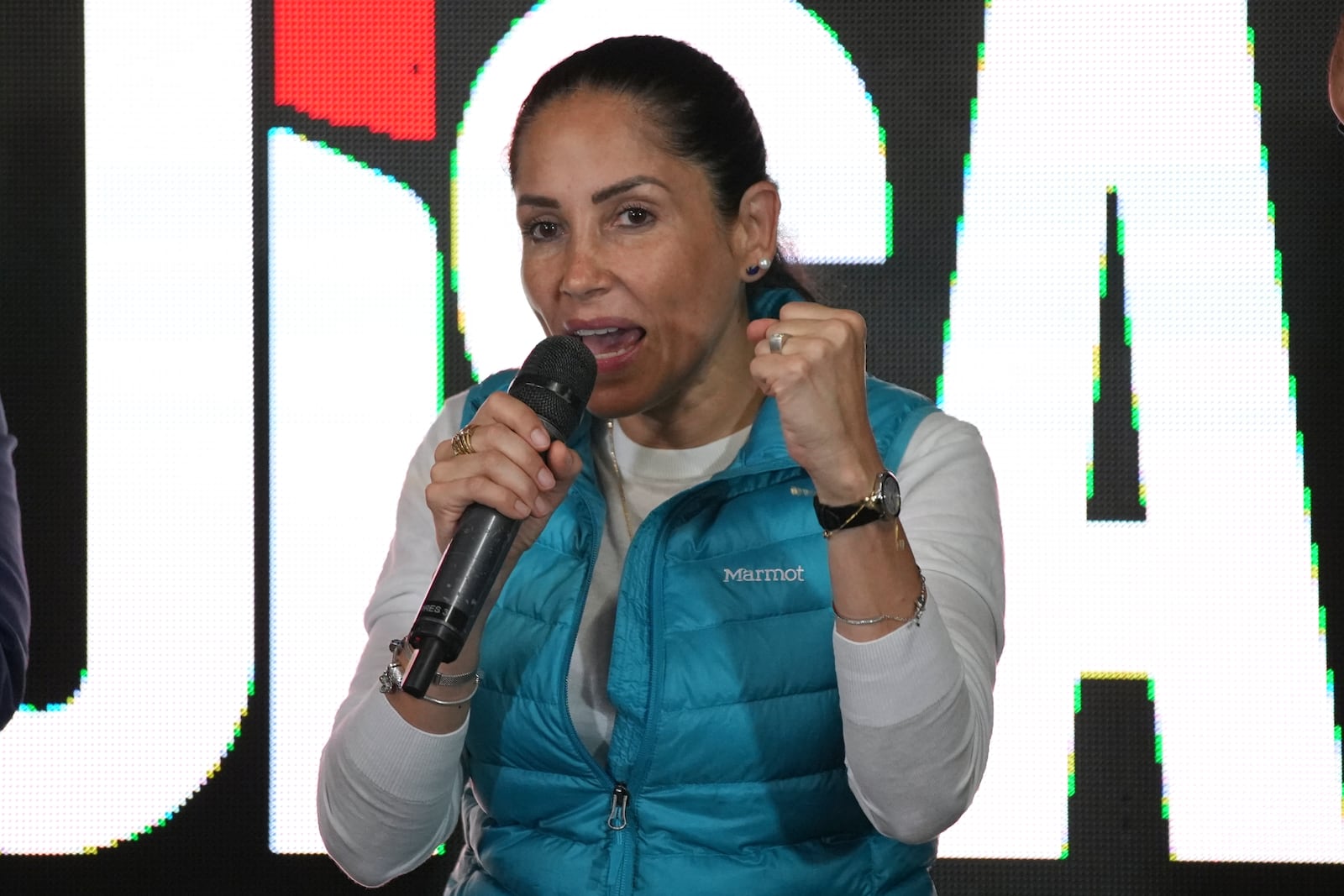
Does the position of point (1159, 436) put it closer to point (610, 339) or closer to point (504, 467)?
point (610, 339)

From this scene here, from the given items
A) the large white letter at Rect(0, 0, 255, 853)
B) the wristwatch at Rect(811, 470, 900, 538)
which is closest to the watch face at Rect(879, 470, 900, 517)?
the wristwatch at Rect(811, 470, 900, 538)

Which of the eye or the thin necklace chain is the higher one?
the eye

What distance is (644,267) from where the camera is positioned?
1.41 metres

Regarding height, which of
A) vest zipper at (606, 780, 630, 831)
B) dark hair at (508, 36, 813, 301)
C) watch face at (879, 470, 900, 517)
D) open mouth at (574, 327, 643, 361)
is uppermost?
dark hair at (508, 36, 813, 301)

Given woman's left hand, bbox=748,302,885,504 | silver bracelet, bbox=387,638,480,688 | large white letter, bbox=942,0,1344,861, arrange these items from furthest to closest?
large white letter, bbox=942,0,1344,861, silver bracelet, bbox=387,638,480,688, woman's left hand, bbox=748,302,885,504

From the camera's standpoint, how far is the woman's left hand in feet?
3.88

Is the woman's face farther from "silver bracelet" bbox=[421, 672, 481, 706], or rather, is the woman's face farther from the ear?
"silver bracelet" bbox=[421, 672, 481, 706]

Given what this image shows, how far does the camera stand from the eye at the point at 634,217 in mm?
1432

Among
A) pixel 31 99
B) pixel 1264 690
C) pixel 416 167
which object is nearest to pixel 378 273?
pixel 416 167

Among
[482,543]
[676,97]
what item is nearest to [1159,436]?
[676,97]

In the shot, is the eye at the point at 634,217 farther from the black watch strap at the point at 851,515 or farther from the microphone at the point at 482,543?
the black watch strap at the point at 851,515

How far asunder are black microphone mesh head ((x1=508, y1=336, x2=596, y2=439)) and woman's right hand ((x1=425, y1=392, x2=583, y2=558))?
0.06 ft

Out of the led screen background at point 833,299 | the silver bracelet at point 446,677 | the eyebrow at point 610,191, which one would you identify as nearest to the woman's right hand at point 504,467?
the silver bracelet at point 446,677

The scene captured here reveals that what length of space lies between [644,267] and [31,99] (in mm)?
1306
